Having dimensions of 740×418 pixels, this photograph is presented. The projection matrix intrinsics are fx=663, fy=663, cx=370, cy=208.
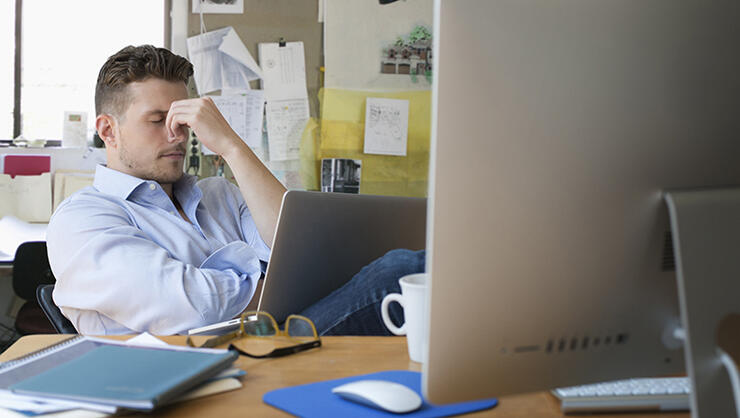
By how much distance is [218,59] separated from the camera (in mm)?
3045

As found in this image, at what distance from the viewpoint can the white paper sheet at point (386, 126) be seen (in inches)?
124

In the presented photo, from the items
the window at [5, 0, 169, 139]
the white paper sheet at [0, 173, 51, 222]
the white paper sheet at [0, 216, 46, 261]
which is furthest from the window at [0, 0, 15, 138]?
the white paper sheet at [0, 216, 46, 261]

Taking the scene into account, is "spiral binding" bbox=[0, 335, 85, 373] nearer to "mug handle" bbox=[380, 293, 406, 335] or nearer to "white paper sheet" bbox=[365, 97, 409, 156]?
"mug handle" bbox=[380, 293, 406, 335]

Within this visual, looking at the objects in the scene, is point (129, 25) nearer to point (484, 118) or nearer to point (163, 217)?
point (163, 217)

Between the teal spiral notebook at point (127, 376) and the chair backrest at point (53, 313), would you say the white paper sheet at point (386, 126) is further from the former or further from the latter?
the teal spiral notebook at point (127, 376)

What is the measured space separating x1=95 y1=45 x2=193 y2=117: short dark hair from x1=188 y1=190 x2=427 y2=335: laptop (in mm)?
1036

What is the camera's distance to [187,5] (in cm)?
305

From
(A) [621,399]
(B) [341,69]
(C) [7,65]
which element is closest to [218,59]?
(B) [341,69]


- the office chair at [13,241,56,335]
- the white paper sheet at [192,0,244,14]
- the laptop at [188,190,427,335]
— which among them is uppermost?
the white paper sheet at [192,0,244,14]

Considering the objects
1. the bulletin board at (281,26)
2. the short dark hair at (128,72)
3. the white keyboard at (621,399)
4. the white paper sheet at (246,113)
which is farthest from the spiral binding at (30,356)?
the bulletin board at (281,26)

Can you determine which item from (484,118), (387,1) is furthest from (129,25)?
(484,118)

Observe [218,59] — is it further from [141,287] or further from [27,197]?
[141,287]

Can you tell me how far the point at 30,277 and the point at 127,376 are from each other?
2078mm

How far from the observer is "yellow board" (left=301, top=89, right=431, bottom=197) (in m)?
3.13
